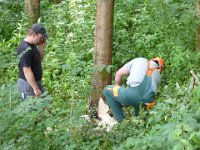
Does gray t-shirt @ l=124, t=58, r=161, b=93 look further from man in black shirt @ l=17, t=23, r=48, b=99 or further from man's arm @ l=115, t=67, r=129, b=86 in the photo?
man in black shirt @ l=17, t=23, r=48, b=99

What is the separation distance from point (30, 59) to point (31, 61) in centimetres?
7

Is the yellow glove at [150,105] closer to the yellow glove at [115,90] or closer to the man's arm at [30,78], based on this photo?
the yellow glove at [115,90]

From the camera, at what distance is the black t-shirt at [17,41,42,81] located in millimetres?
6188

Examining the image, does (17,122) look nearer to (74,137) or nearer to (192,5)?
(74,137)

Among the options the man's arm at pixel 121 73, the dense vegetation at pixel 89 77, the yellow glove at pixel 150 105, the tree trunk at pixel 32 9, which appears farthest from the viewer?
the tree trunk at pixel 32 9

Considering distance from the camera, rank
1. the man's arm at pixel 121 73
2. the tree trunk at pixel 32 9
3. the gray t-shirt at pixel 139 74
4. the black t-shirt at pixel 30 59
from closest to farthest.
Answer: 1. the black t-shirt at pixel 30 59
2. the gray t-shirt at pixel 139 74
3. the man's arm at pixel 121 73
4. the tree trunk at pixel 32 9

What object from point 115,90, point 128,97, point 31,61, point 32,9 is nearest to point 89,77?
point 115,90

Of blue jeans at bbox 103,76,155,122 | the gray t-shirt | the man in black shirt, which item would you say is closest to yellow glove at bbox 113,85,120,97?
blue jeans at bbox 103,76,155,122

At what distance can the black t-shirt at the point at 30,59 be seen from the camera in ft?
20.3

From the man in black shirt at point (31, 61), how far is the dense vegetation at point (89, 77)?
9.2 inches

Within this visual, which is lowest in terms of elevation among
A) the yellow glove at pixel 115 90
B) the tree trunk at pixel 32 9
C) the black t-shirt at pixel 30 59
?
the yellow glove at pixel 115 90

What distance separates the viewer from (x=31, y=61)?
6.31 metres

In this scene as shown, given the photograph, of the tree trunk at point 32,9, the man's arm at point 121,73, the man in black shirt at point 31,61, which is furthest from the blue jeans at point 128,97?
the tree trunk at point 32,9

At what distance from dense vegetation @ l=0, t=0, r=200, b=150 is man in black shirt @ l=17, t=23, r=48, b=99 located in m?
0.23
